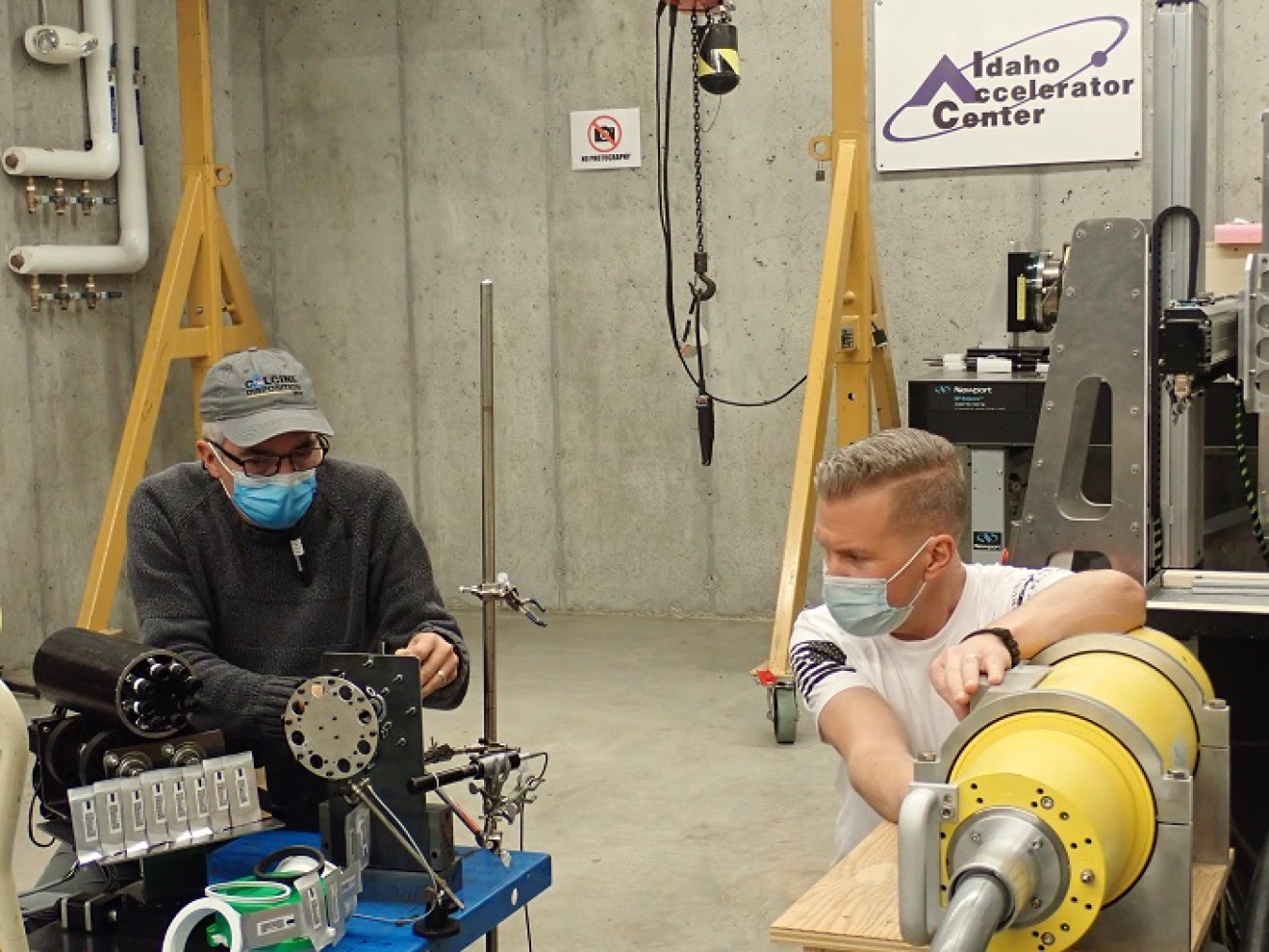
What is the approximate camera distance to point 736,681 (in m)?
5.28

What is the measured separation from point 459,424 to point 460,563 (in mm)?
534

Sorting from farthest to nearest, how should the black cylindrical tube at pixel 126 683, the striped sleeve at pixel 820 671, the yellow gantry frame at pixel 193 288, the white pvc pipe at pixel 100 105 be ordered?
the white pvc pipe at pixel 100 105 → the yellow gantry frame at pixel 193 288 → the striped sleeve at pixel 820 671 → the black cylindrical tube at pixel 126 683

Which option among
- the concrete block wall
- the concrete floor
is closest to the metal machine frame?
the concrete floor

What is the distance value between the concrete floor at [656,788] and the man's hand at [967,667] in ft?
5.64

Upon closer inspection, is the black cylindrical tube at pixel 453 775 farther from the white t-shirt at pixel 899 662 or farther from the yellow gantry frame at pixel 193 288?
the yellow gantry frame at pixel 193 288

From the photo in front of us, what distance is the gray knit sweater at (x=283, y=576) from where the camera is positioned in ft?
8.42

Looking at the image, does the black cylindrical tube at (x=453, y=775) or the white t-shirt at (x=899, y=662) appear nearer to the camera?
the black cylindrical tube at (x=453, y=775)

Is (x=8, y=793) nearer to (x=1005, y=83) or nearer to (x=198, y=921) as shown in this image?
(x=198, y=921)

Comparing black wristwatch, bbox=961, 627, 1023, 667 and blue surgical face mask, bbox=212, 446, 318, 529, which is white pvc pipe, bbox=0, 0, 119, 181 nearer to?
blue surgical face mask, bbox=212, 446, 318, 529

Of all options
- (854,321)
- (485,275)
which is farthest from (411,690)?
(485,275)

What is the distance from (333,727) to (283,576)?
77 cm

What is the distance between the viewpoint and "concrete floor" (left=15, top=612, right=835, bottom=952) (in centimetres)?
350

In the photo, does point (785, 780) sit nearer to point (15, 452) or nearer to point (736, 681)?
point (736, 681)

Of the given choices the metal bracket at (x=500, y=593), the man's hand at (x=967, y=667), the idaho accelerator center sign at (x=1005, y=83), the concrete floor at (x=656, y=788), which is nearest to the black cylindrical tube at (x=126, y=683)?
the metal bracket at (x=500, y=593)
